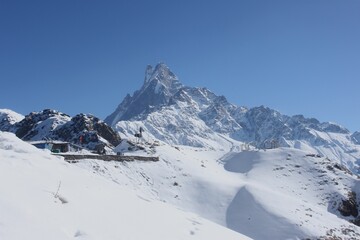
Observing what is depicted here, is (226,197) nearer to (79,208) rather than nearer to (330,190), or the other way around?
(330,190)

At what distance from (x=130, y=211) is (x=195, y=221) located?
2536 millimetres

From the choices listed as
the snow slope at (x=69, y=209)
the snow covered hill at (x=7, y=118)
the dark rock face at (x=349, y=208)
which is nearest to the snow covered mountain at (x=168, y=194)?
the snow slope at (x=69, y=209)

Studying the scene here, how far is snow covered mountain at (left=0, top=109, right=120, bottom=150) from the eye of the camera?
309ft

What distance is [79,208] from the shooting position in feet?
34.2

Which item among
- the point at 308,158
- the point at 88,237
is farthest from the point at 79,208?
the point at 308,158

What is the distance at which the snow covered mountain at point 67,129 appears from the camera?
309 feet

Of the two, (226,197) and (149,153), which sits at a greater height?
A: (149,153)

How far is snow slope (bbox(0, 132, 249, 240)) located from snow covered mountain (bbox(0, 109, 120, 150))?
7469 cm

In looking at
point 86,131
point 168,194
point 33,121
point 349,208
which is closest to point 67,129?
point 86,131

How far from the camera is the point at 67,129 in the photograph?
105000 mm

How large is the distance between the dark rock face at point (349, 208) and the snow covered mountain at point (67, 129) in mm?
51666

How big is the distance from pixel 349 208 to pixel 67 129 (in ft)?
240

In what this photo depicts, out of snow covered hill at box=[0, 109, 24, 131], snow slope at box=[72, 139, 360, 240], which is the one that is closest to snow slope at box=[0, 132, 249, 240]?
snow slope at box=[72, 139, 360, 240]

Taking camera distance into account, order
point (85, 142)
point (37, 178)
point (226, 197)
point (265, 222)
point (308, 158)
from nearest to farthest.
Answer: point (37, 178) → point (265, 222) → point (226, 197) → point (308, 158) → point (85, 142)
